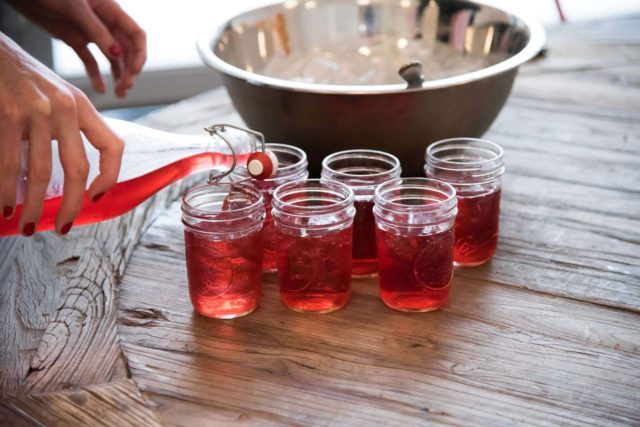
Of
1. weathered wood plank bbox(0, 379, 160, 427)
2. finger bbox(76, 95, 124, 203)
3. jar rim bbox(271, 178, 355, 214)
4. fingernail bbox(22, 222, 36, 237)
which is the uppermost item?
finger bbox(76, 95, 124, 203)

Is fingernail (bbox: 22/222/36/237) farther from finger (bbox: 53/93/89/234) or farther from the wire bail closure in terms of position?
the wire bail closure

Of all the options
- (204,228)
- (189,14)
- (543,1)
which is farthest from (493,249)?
(543,1)

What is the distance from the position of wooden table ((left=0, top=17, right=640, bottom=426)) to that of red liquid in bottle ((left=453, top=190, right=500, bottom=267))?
28 mm

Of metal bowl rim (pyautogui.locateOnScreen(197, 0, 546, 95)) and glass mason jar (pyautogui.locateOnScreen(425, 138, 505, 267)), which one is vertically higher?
metal bowl rim (pyautogui.locateOnScreen(197, 0, 546, 95))

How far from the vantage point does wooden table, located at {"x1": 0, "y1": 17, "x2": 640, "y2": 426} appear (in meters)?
1.01

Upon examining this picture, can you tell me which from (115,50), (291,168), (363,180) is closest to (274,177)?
(291,168)

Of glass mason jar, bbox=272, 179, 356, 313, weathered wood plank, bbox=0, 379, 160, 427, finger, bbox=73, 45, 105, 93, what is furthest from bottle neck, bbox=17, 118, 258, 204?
finger, bbox=73, 45, 105, 93

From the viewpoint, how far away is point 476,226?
1.30m

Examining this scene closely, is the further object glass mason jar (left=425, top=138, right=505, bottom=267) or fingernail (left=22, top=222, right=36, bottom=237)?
glass mason jar (left=425, top=138, right=505, bottom=267)

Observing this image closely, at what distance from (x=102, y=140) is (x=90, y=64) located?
0.65 metres

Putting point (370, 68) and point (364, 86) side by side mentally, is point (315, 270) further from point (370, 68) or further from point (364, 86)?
point (370, 68)

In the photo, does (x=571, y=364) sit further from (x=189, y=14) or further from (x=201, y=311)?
(x=189, y=14)

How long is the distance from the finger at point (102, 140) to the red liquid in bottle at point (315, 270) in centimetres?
24

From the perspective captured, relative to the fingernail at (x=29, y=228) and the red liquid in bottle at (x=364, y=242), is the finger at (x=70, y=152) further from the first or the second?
the red liquid in bottle at (x=364, y=242)
